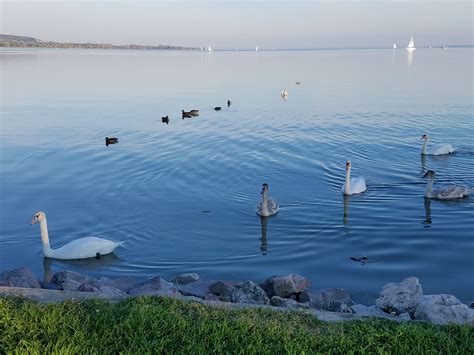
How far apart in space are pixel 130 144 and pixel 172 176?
261 inches

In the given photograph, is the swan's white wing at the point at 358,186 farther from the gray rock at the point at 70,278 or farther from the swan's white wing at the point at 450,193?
the gray rock at the point at 70,278

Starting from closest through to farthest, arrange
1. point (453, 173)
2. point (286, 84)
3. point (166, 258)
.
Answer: point (166, 258) → point (453, 173) → point (286, 84)

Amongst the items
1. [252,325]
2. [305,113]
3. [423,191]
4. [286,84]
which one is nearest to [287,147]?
[423,191]

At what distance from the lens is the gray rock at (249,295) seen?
989 centimetres

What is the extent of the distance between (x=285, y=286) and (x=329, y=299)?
0.82 meters

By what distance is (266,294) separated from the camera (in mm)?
10469

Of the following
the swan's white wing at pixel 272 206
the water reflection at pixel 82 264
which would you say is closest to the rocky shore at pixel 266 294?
the water reflection at pixel 82 264

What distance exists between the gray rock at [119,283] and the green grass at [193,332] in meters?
3.24

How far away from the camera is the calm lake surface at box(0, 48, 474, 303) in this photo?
44.0 ft

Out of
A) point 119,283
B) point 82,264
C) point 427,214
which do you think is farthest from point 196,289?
point 427,214

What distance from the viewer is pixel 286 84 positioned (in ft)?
194

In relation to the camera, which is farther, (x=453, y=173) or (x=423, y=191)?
(x=453, y=173)

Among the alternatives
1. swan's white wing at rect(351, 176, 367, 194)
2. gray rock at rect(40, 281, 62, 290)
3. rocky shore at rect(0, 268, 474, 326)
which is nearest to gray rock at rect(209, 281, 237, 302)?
→ rocky shore at rect(0, 268, 474, 326)

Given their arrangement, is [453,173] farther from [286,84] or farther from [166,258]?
[286,84]
